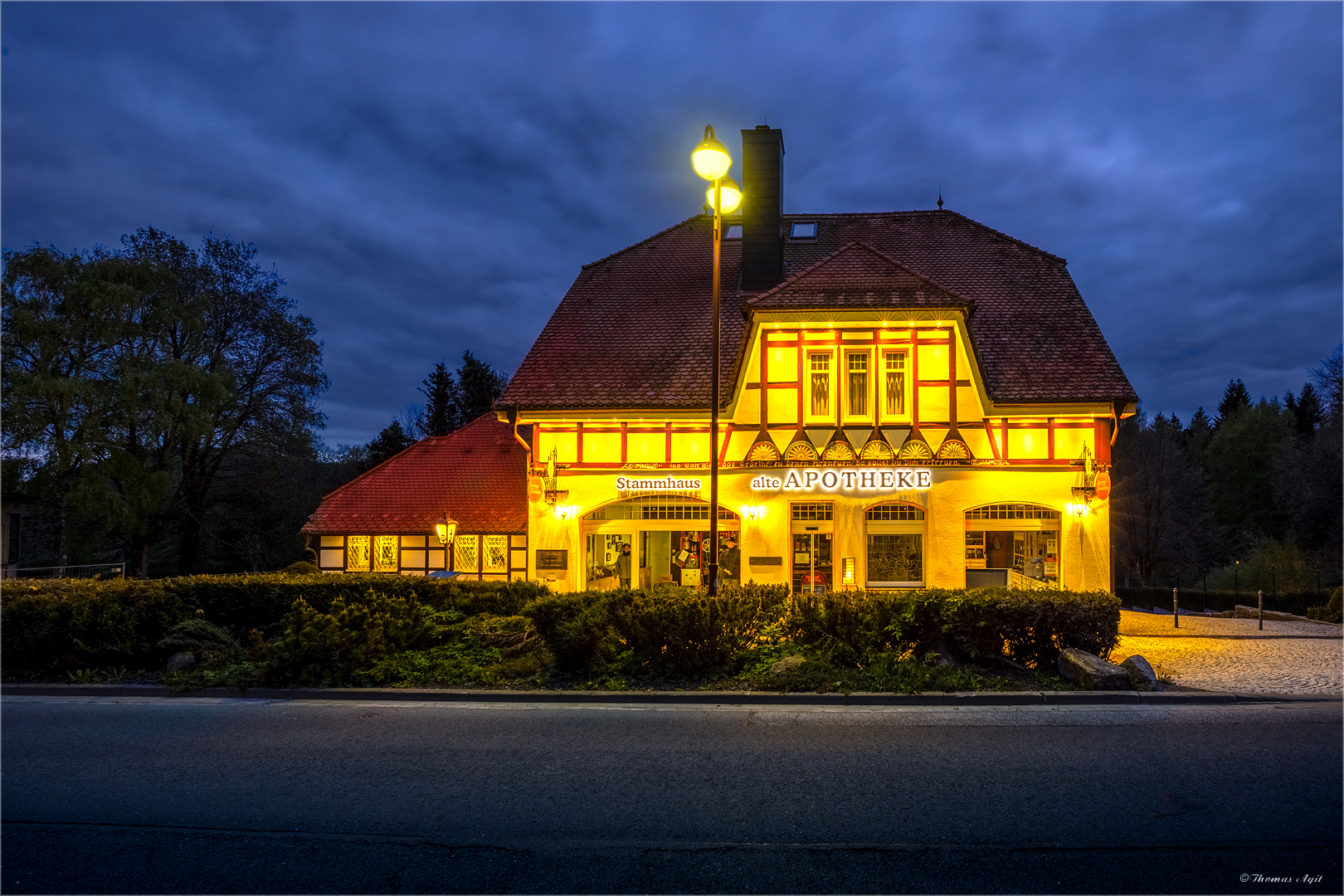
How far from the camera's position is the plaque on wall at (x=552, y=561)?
60.7 feet

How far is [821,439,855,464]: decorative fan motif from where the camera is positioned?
699 inches

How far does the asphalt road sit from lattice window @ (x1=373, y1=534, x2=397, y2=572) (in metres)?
A: 13.3

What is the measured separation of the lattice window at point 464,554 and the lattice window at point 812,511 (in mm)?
9495

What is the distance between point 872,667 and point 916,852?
16.2ft

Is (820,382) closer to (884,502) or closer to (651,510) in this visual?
(884,502)

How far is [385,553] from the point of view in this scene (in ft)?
71.7

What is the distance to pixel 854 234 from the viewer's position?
2380cm

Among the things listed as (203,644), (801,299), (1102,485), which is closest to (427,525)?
(203,644)

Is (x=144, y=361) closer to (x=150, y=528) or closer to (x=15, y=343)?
(x=15, y=343)

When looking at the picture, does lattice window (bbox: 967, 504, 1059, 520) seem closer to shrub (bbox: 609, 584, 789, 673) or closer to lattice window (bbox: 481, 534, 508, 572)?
shrub (bbox: 609, 584, 789, 673)

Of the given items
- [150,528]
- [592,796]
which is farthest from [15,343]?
[592,796]

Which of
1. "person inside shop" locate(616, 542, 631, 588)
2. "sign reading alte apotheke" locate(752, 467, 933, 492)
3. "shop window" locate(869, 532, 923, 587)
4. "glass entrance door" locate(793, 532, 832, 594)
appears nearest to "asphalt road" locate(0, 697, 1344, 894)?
"sign reading alte apotheke" locate(752, 467, 933, 492)

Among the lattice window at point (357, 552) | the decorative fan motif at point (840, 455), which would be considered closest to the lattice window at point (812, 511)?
the decorative fan motif at point (840, 455)

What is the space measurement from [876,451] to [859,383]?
181 cm
